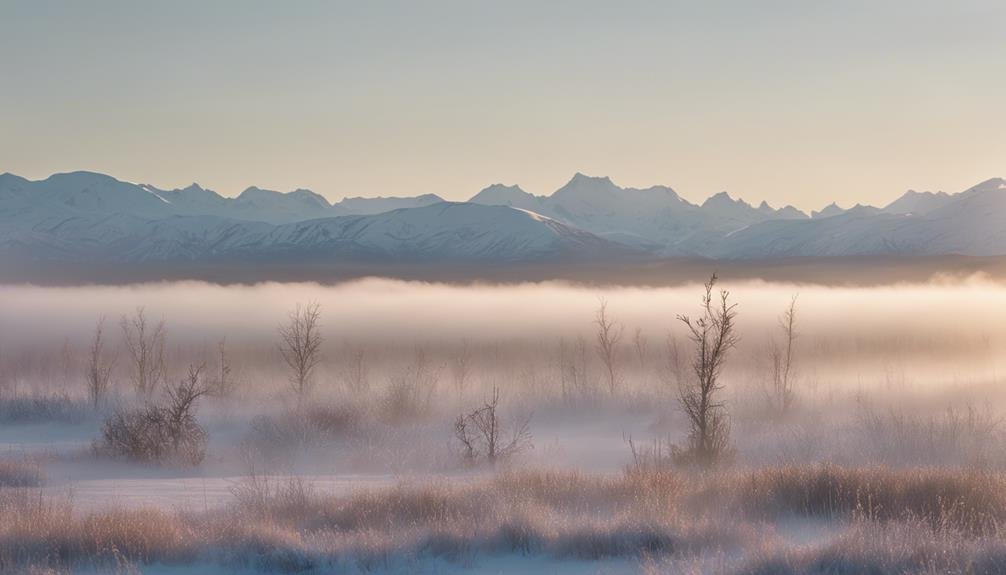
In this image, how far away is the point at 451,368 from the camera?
54.2 meters

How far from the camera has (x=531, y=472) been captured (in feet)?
61.1

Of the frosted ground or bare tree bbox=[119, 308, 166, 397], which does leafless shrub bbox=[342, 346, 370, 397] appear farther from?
bare tree bbox=[119, 308, 166, 397]

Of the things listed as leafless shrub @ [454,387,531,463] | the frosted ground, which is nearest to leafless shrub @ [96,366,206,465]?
the frosted ground

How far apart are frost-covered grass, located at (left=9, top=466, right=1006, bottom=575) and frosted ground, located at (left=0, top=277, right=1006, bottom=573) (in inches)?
1.6

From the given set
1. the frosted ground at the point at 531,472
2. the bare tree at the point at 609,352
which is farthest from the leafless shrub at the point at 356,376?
the bare tree at the point at 609,352

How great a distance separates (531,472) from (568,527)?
15.2ft

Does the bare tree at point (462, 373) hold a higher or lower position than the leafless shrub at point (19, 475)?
lower

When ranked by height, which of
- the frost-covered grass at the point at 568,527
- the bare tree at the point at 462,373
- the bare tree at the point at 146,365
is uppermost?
the bare tree at the point at 146,365

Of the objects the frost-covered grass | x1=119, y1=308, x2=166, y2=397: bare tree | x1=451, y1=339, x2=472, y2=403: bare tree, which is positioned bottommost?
x1=451, y1=339, x2=472, y2=403: bare tree

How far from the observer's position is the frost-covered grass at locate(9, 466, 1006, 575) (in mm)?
12414

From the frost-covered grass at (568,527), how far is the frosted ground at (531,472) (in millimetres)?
40

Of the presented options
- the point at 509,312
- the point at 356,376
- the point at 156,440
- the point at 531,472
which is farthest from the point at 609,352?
the point at 509,312

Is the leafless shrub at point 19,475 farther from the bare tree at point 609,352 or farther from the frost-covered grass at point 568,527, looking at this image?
the bare tree at point 609,352

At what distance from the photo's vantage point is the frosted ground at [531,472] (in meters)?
13.0
